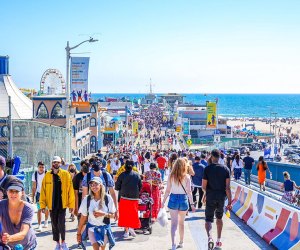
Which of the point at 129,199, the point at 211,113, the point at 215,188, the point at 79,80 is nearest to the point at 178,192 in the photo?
the point at 215,188

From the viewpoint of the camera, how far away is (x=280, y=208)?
380 inches

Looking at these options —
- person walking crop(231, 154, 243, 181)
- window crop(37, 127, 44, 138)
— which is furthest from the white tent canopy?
person walking crop(231, 154, 243, 181)

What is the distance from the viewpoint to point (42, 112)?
42688 millimetres

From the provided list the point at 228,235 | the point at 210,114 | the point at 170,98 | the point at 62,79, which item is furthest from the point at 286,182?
the point at 170,98

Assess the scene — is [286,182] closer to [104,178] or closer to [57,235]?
[104,178]

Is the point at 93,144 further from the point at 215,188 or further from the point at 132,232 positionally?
the point at 215,188

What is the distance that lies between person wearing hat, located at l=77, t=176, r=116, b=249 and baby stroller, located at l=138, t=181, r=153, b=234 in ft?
10.4

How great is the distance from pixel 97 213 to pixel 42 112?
36450 mm

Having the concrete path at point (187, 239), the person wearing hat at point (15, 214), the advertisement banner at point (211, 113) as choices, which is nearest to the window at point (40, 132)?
the concrete path at point (187, 239)

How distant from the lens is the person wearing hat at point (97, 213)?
7.28m

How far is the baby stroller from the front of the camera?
10.6 metres

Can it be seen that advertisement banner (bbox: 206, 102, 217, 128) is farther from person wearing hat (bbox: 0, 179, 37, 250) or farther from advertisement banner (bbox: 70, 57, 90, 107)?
person wearing hat (bbox: 0, 179, 37, 250)

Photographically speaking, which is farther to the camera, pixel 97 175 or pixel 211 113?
pixel 211 113

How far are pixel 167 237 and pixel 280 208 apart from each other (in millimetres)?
2316
